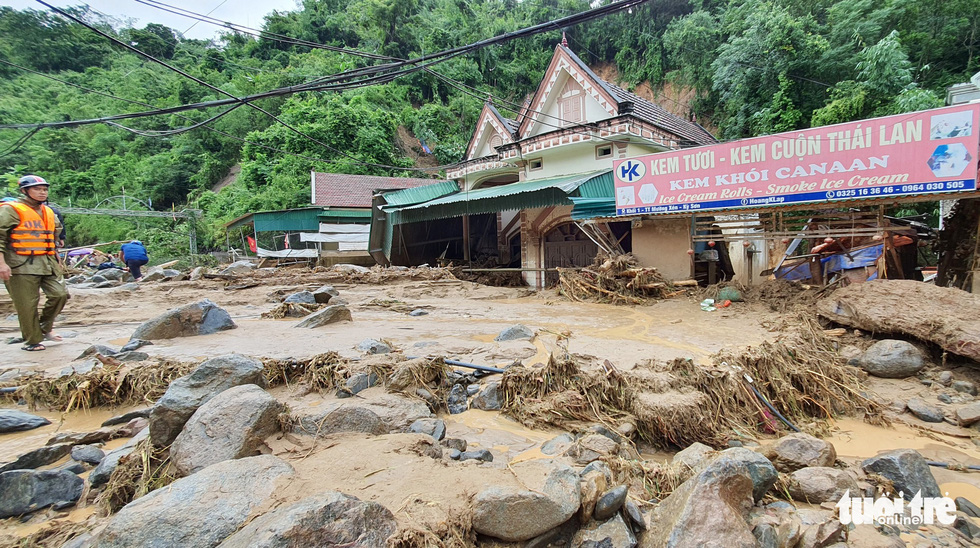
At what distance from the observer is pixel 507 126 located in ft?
56.9

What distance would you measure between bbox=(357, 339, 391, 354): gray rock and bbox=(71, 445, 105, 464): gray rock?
2448 mm

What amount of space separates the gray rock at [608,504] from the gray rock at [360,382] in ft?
8.40

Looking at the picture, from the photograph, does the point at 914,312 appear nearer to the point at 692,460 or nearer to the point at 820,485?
the point at 820,485

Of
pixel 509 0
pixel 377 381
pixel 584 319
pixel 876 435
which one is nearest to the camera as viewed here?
pixel 377 381

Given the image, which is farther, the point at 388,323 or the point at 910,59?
the point at 910,59

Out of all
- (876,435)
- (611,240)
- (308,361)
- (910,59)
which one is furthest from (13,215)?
(910,59)

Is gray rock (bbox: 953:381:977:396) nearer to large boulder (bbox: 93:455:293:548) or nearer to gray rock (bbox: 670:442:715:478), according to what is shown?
gray rock (bbox: 670:442:715:478)

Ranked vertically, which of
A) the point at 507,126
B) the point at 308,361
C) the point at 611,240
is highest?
the point at 507,126

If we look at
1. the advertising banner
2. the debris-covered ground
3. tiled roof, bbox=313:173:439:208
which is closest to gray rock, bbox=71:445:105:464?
the debris-covered ground

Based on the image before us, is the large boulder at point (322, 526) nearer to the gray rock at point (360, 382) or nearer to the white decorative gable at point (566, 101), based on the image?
the gray rock at point (360, 382)

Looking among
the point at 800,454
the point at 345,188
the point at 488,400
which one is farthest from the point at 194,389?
the point at 345,188

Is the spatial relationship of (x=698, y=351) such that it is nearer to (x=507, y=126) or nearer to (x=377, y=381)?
(x=377, y=381)

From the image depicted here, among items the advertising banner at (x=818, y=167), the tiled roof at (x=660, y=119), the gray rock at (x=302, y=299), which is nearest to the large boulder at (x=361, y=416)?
the gray rock at (x=302, y=299)

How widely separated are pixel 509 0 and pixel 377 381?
44653 mm
